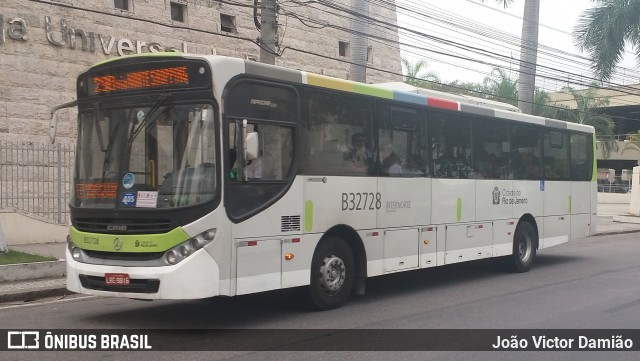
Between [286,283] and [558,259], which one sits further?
[558,259]

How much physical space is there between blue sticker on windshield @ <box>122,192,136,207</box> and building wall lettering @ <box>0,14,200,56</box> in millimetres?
10328

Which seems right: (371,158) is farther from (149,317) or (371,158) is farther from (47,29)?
(47,29)

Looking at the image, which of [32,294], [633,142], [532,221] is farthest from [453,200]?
[633,142]

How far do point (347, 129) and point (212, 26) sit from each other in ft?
40.6

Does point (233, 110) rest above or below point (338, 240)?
above

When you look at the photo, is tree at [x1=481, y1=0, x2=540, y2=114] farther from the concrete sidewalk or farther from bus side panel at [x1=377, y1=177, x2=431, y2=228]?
the concrete sidewalk

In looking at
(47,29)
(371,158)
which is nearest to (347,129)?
(371,158)

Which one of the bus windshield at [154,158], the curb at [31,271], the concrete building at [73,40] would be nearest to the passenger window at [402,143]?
the bus windshield at [154,158]

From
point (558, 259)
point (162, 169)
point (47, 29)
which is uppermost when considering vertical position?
point (47, 29)

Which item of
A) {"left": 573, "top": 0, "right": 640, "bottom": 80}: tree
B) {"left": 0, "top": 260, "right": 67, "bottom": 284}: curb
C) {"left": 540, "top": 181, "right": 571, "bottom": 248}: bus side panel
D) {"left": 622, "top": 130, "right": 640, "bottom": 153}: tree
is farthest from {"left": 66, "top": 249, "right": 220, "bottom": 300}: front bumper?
{"left": 622, "top": 130, "right": 640, "bottom": 153}: tree

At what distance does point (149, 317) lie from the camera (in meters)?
8.67

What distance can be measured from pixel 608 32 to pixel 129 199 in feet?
86.7

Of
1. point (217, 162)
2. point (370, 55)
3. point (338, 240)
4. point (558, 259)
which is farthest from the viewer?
point (370, 55)

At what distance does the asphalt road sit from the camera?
6879 millimetres
